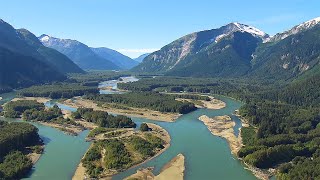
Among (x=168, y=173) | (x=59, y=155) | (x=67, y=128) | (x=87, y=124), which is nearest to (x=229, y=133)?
(x=168, y=173)

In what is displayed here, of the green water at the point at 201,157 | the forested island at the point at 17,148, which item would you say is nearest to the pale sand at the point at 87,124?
the forested island at the point at 17,148

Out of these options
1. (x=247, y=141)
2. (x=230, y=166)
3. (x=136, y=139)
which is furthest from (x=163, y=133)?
(x=230, y=166)

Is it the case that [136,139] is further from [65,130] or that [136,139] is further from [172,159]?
[65,130]

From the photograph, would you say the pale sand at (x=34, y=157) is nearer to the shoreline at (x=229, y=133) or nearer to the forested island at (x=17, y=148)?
the forested island at (x=17, y=148)

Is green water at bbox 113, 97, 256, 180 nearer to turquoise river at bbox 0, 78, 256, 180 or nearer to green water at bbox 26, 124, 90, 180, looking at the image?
turquoise river at bbox 0, 78, 256, 180

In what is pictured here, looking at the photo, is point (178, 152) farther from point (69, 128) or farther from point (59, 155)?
point (69, 128)
